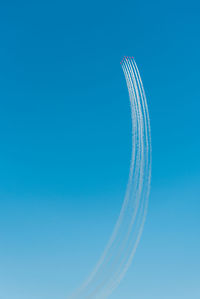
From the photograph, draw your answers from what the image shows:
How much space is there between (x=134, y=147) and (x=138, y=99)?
629 centimetres

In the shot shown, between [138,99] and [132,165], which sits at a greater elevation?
[138,99]

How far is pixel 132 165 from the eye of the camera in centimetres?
4075

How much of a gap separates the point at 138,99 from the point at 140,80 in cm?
247

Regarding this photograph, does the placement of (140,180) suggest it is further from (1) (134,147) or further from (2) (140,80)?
(2) (140,80)

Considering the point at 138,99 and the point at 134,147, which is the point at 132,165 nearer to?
the point at 134,147

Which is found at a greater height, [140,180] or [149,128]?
[149,128]

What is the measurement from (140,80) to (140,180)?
41.9 ft

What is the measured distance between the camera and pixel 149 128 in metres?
40.0

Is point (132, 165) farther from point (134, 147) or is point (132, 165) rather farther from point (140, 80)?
point (140, 80)

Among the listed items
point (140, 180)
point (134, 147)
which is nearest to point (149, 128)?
point (134, 147)

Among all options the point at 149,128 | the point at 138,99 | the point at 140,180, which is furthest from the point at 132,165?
the point at 138,99

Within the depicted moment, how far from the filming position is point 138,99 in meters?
42.0

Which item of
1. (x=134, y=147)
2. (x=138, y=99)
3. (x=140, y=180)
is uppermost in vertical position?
(x=138, y=99)

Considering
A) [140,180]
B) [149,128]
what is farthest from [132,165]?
[149,128]
